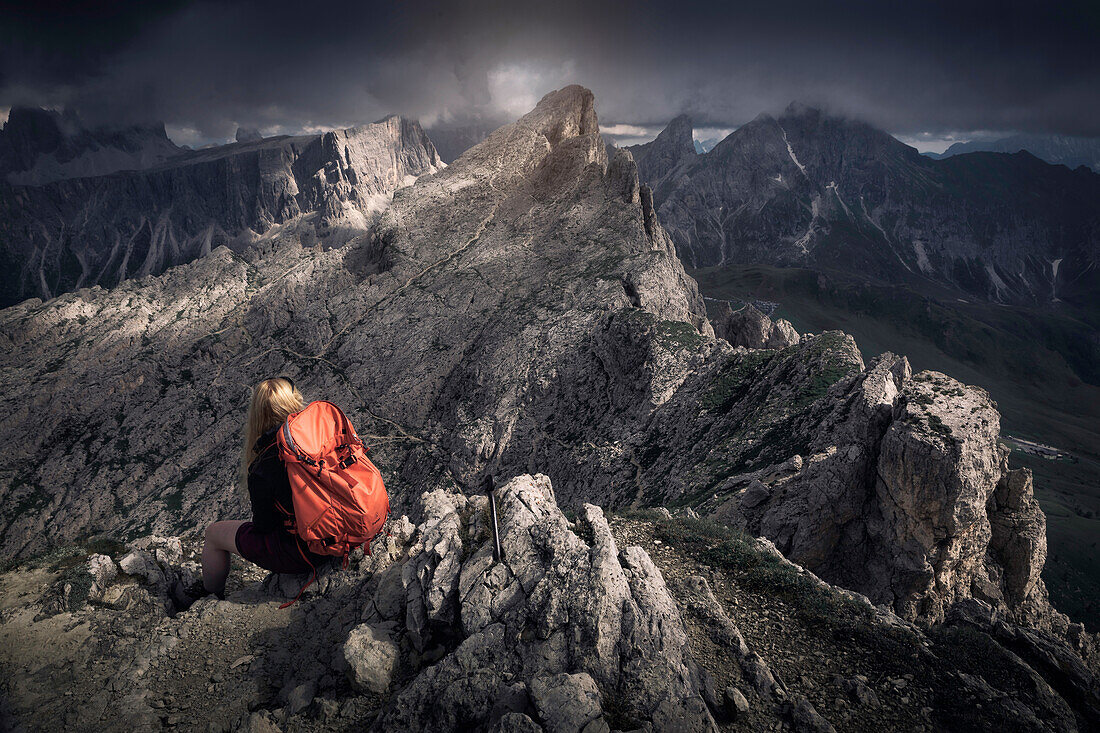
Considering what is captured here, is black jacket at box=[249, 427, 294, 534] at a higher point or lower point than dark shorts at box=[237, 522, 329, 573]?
higher

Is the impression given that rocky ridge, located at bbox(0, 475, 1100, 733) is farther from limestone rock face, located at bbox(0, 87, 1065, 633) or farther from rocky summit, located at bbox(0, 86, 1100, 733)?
limestone rock face, located at bbox(0, 87, 1065, 633)

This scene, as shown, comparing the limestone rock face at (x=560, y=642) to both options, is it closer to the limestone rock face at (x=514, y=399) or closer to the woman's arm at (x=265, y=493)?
the limestone rock face at (x=514, y=399)

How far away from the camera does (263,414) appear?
8.33m

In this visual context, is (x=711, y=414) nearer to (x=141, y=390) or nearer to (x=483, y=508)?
(x=483, y=508)

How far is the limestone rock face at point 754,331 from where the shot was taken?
66.7 metres

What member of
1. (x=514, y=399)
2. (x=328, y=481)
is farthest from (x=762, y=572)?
(x=514, y=399)

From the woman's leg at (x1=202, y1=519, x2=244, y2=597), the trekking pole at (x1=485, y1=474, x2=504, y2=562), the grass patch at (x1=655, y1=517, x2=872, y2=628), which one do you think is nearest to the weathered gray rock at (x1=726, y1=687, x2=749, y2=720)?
the grass patch at (x1=655, y1=517, x2=872, y2=628)

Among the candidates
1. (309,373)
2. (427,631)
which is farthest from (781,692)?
(309,373)

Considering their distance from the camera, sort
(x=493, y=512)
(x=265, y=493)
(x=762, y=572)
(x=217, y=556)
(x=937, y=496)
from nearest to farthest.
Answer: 1. (x=265, y=493)
2. (x=217, y=556)
3. (x=493, y=512)
4. (x=762, y=572)
5. (x=937, y=496)

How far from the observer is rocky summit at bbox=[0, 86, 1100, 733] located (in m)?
7.02

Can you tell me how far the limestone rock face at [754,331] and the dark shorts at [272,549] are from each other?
66856mm

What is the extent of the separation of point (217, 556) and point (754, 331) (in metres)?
70.0

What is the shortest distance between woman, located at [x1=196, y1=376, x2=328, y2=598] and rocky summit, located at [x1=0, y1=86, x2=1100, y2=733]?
45.1 inches

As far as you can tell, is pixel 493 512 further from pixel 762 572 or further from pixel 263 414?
pixel 762 572
